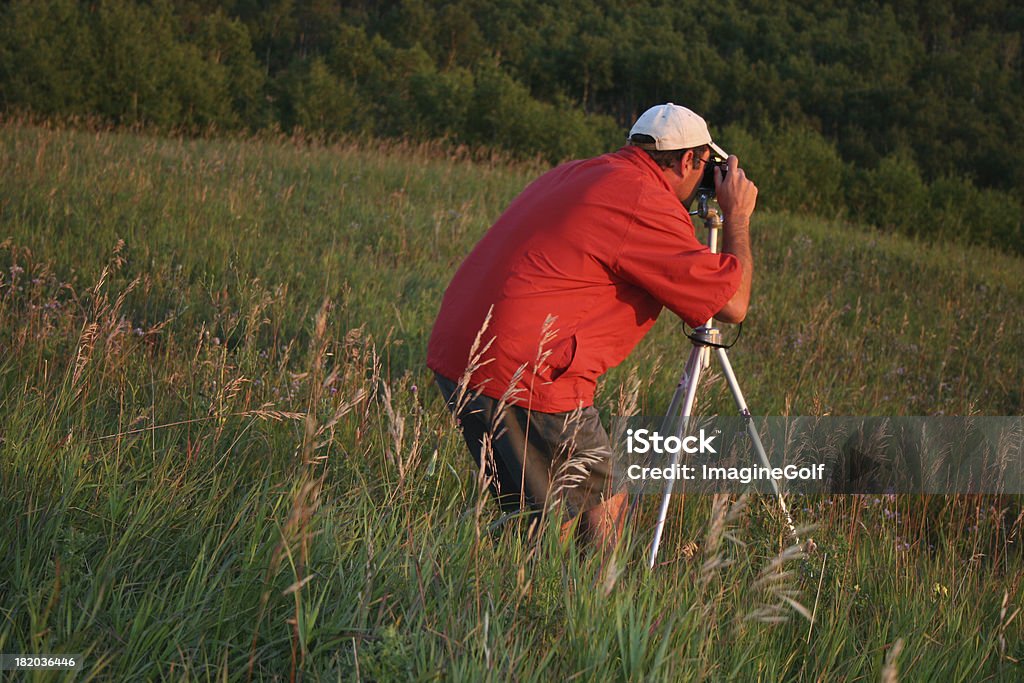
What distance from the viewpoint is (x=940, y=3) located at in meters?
50.6

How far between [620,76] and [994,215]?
2354 cm

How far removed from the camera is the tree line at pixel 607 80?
930 inches

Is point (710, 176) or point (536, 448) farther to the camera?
point (710, 176)

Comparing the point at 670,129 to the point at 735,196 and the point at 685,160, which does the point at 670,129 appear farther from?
the point at 735,196

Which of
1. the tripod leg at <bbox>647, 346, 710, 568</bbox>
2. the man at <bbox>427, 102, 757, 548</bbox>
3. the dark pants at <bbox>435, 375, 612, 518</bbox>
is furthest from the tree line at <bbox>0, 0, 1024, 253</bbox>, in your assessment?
the dark pants at <bbox>435, 375, 612, 518</bbox>

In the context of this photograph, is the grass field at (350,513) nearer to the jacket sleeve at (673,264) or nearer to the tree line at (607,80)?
the jacket sleeve at (673,264)

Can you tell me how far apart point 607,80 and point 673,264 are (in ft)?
132

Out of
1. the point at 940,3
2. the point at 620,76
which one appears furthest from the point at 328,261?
the point at 940,3

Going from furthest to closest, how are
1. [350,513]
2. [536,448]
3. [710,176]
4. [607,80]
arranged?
[607,80], [710,176], [536,448], [350,513]

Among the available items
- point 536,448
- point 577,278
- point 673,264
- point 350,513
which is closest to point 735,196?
point 673,264

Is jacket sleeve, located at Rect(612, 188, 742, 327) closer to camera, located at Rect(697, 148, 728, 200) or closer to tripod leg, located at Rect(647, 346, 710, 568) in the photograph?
camera, located at Rect(697, 148, 728, 200)

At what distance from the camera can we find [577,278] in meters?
2.71

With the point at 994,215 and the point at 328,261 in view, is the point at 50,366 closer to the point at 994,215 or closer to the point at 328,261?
the point at 328,261

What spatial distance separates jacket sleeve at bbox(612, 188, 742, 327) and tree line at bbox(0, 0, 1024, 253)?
10.9 m
